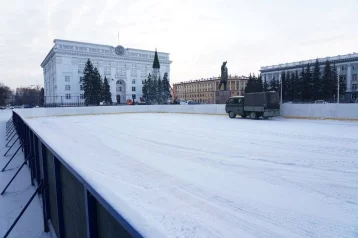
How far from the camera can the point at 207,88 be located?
117 metres

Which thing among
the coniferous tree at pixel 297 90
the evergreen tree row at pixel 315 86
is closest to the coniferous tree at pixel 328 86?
the evergreen tree row at pixel 315 86

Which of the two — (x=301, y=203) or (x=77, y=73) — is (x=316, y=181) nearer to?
(x=301, y=203)

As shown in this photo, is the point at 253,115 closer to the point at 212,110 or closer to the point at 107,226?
the point at 212,110

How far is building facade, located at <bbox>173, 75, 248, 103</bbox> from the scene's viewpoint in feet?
372

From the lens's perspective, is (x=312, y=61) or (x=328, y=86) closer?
(x=328, y=86)

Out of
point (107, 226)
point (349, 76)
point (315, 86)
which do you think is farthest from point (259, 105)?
point (349, 76)

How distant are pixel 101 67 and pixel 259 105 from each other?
6832 centimetres

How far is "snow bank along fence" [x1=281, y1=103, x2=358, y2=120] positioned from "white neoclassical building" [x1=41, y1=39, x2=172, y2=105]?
59912mm

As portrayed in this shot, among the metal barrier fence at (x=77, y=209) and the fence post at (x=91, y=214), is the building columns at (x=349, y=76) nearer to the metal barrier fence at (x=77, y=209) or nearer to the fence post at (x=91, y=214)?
the metal barrier fence at (x=77, y=209)

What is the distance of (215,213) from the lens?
360 centimetres

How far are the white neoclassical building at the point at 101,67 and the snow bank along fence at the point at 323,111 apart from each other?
197ft

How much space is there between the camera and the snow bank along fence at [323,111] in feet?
57.7

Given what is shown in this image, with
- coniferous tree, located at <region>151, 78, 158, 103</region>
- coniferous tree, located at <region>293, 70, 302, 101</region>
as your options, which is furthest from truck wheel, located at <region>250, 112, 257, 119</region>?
coniferous tree, located at <region>293, 70, 302, 101</region>

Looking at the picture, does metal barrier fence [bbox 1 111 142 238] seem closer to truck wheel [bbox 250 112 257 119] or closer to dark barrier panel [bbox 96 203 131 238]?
dark barrier panel [bbox 96 203 131 238]
